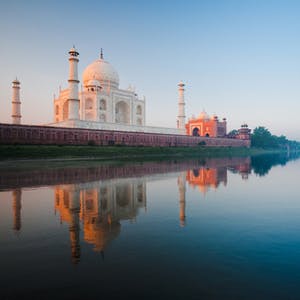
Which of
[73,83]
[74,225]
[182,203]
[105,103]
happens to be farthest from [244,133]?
[74,225]

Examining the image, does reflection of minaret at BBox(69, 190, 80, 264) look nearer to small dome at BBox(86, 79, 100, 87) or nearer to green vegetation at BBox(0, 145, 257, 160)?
green vegetation at BBox(0, 145, 257, 160)

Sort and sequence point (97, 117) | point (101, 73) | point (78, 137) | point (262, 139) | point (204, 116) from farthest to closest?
point (262, 139) → point (204, 116) → point (101, 73) → point (97, 117) → point (78, 137)

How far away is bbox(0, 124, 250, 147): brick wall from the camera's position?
2241cm

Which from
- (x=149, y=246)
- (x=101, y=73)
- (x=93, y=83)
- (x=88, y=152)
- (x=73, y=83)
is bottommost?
(x=149, y=246)

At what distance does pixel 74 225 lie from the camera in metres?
4.80

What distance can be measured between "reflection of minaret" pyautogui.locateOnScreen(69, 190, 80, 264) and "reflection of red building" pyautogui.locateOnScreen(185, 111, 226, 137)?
44448 millimetres

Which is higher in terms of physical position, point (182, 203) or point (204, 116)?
point (204, 116)

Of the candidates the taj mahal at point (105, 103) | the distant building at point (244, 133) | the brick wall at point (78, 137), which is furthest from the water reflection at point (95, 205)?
the distant building at point (244, 133)

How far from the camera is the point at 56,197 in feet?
23.4

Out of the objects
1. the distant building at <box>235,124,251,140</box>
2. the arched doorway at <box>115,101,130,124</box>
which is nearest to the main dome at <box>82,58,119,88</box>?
the arched doorway at <box>115,101,130,124</box>

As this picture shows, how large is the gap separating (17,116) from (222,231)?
32.0 m

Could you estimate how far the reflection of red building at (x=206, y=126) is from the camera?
164 ft

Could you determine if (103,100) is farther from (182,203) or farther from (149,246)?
(149,246)

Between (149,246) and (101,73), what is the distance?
36.1 meters
